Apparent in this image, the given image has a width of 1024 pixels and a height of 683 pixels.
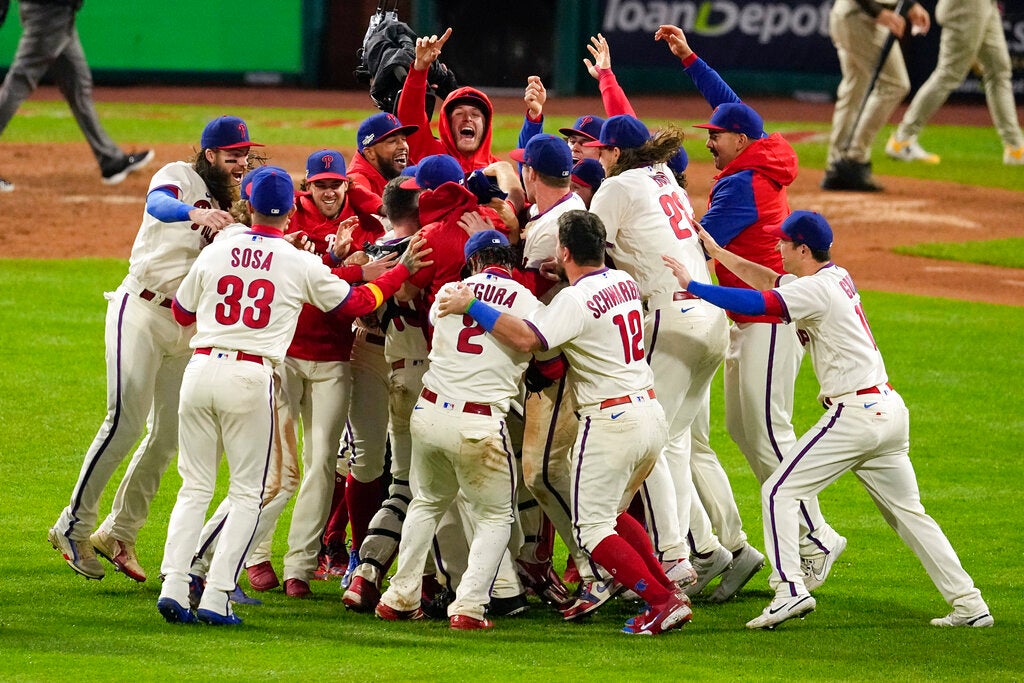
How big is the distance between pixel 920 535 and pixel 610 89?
2.63 metres

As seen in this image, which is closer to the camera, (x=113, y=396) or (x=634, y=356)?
(x=634, y=356)

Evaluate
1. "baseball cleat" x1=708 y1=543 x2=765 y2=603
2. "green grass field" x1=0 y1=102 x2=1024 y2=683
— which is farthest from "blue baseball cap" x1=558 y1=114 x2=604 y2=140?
"green grass field" x1=0 y1=102 x2=1024 y2=683

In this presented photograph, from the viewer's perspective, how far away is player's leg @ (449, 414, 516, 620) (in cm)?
549

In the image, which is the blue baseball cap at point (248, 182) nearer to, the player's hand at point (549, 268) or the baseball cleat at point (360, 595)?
the player's hand at point (549, 268)

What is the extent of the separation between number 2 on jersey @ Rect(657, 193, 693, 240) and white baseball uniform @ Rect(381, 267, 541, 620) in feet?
2.76

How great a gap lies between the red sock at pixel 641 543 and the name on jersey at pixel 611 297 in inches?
32.5

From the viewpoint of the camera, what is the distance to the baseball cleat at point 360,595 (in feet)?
19.1

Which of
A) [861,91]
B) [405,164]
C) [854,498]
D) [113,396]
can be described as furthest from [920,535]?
[861,91]

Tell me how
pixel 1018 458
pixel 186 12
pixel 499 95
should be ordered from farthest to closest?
1. pixel 499 95
2. pixel 186 12
3. pixel 1018 458

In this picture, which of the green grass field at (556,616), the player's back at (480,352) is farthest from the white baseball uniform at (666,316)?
the player's back at (480,352)

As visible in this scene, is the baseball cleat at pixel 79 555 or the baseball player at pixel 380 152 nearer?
the baseball cleat at pixel 79 555

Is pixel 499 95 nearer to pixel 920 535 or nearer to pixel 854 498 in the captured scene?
pixel 854 498

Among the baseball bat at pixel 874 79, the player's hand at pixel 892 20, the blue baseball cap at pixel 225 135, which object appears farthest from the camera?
the baseball bat at pixel 874 79

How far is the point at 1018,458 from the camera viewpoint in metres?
8.40
